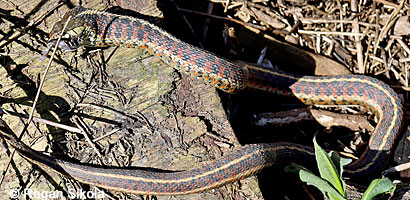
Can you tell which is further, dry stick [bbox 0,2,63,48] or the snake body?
dry stick [bbox 0,2,63,48]

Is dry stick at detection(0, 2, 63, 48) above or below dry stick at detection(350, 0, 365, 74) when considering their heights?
above

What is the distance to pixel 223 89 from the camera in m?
5.24

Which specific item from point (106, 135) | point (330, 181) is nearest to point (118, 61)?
point (106, 135)

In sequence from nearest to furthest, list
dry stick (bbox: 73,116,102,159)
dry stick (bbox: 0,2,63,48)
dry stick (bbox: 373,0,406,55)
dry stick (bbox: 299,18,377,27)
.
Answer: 1. dry stick (bbox: 73,116,102,159)
2. dry stick (bbox: 0,2,63,48)
3. dry stick (bbox: 373,0,406,55)
4. dry stick (bbox: 299,18,377,27)

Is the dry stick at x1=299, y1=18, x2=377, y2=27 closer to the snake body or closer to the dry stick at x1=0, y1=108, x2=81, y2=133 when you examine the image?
the snake body

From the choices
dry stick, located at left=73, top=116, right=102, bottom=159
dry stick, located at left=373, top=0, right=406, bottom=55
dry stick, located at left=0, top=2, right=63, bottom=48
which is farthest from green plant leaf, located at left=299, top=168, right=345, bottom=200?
dry stick, located at left=0, top=2, right=63, bottom=48

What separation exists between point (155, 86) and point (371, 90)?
127 inches

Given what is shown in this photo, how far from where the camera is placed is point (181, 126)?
14.7 feet

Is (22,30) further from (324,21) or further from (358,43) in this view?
(358,43)

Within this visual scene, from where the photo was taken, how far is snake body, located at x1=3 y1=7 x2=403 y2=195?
4027mm

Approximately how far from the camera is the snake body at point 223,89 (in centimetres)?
403

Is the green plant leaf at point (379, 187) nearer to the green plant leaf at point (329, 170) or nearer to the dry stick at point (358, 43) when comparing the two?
the green plant leaf at point (329, 170)

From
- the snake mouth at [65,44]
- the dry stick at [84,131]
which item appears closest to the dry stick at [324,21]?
the snake mouth at [65,44]

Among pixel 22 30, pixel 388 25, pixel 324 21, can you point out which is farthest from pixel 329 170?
pixel 22 30
